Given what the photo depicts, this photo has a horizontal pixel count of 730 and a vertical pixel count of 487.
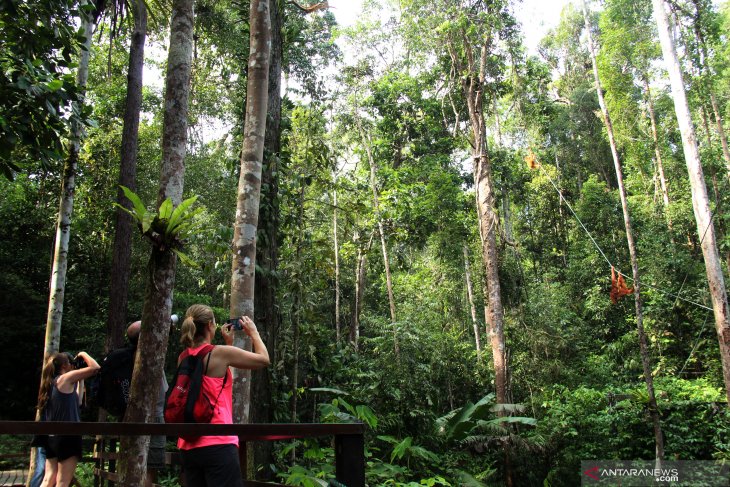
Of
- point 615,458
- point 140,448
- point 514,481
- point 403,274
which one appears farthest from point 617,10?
point 140,448

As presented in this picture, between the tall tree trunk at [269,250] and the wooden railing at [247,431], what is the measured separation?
11.8 ft

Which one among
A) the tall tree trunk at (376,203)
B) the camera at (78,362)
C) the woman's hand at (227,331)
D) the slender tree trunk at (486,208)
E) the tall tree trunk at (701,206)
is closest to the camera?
the woman's hand at (227,331)

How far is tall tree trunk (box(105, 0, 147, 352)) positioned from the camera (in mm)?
7922

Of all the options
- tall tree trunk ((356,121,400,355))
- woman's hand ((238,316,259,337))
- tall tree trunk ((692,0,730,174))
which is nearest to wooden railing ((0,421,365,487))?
woman's hand ((238,316,259,337))

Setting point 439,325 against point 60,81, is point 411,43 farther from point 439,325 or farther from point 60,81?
point 60,81

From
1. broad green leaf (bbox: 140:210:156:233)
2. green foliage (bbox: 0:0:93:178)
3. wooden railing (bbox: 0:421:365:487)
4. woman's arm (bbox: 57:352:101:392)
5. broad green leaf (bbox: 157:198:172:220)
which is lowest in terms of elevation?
wooden railing (bbox: 0:421:365:487)

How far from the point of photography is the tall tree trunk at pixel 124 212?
792cm

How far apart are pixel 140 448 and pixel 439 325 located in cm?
1304

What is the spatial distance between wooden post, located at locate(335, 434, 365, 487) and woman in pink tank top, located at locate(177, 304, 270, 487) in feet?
1.93

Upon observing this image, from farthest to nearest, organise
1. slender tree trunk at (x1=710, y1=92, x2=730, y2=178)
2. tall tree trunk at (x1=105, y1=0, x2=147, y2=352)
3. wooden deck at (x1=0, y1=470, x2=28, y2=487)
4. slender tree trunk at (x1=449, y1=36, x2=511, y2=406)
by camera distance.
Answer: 1. slender tree trunk at (x1=710, y1=92, x2=730, y2=178)
2. slender tree trunk at (x1=449, y1=36, x2=511, y2=406)
3. tall tree trunk at (x1=105, y1=0, x2=147, y2=352)
4. wooden deck at (x1=0, y1=470, x2=28, y2=487)

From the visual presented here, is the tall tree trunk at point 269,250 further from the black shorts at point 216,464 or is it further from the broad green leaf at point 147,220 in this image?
the black shorts at point 216,464

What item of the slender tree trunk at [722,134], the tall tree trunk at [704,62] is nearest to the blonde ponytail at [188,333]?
the tall tree trunk at [704,62]

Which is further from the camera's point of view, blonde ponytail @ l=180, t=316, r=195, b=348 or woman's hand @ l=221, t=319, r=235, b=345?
woman's hand @ l=221, t=319, r=235, b=345

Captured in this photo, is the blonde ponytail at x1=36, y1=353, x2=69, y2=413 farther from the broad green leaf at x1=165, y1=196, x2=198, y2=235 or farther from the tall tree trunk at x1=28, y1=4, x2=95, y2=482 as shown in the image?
the broad green leaf at x1=165, y1=196, x2=198, y2=235
